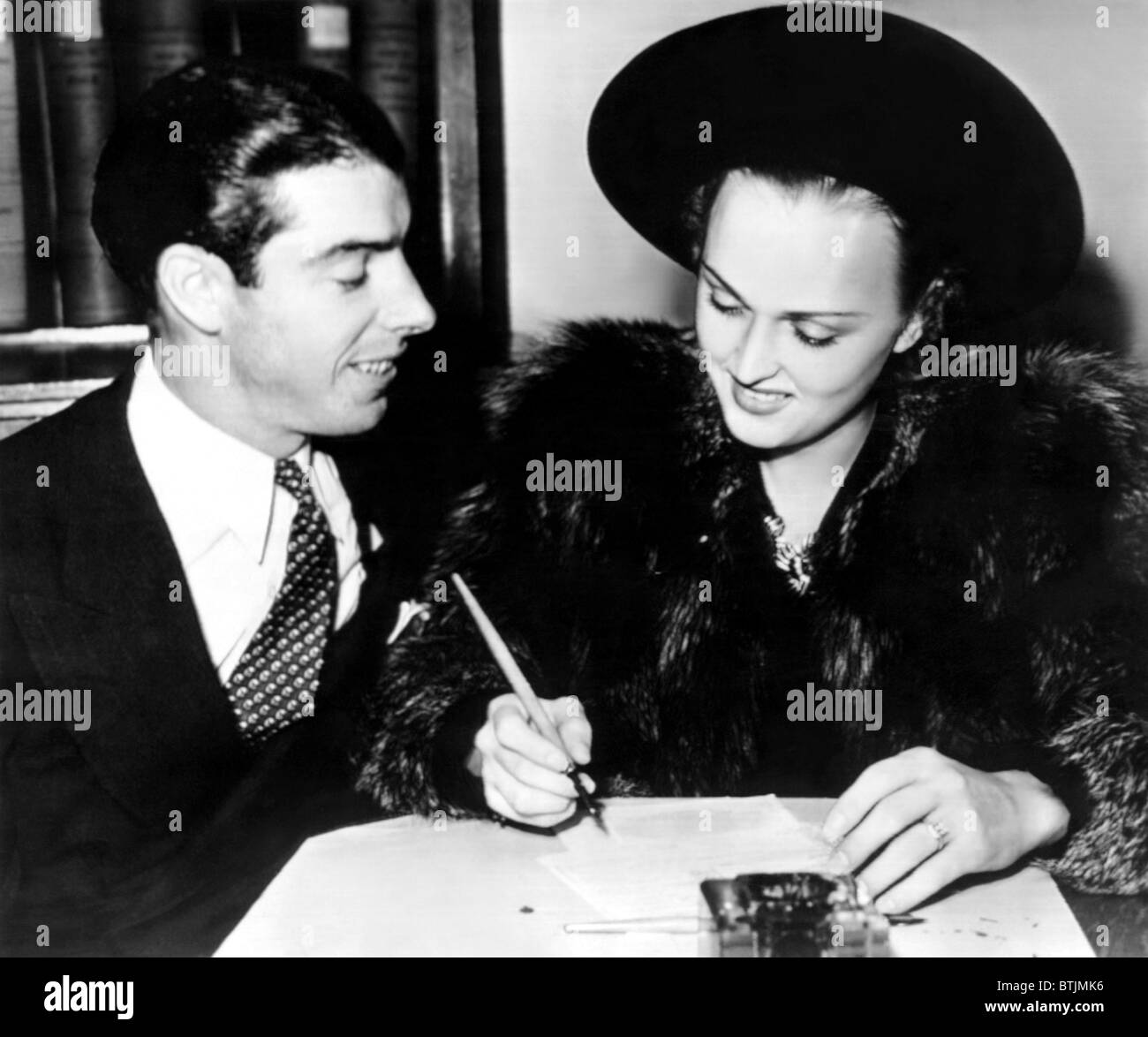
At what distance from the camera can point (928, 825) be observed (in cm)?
116

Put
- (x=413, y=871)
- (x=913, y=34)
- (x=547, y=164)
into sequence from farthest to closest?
(x=547, y=164)
(x=913, y=34)
(x=413, y=871)

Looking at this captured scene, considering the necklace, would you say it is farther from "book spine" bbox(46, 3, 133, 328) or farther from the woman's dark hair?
"book spine" bbox(46, 3, 133, 328)

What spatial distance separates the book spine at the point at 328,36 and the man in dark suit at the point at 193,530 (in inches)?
3.3

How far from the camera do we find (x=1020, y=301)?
4.62 feet

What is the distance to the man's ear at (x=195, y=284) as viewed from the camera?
52.1 inches

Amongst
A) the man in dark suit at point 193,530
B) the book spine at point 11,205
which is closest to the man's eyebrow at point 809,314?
the man in dark suit at point 193,530

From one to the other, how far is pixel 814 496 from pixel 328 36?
30.5 inches

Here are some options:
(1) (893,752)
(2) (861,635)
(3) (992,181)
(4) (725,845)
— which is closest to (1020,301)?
(3) (992,181)

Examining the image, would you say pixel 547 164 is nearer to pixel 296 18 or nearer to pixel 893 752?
pixel 296 18

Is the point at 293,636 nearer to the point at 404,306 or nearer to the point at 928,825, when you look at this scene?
the point at 404,306

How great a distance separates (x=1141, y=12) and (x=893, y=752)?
906mm

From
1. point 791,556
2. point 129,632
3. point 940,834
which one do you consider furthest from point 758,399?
point 129,632

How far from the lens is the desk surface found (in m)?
1.06

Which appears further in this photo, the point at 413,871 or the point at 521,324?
the point at 521,324
